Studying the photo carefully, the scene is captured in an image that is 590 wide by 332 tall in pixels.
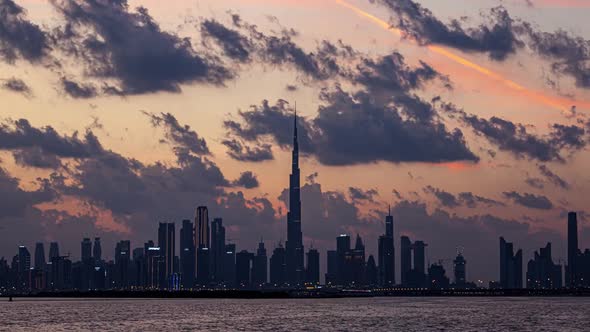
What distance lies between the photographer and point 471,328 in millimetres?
155750

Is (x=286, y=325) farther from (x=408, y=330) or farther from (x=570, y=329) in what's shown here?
(x=570, y=329)

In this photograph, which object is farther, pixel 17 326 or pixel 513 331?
pixel 17 326

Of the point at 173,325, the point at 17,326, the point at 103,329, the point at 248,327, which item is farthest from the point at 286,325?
the point at 17,326

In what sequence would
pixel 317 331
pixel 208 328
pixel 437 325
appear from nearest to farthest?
1. pixel 317 331
2. pixel 208 328
3. pixel 437 325

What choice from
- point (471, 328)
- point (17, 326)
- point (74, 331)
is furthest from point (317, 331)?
point (17, 326)

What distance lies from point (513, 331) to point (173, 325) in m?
57.9

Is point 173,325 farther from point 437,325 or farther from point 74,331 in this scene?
point 437,325

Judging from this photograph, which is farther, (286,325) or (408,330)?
(286,325)

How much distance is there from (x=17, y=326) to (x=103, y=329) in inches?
748

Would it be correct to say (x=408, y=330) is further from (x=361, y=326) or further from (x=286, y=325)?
(x=286, y=325)

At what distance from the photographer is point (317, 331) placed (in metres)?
146

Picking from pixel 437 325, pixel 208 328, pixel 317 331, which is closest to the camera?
pixel 317 331

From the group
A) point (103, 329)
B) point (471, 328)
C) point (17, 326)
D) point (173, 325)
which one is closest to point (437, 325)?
point (471, 328)

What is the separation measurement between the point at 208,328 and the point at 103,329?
1714 cm
